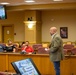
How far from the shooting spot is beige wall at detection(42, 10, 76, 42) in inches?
628

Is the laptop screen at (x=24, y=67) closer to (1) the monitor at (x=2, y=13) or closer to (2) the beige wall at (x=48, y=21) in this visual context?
(1) the monitor at (x=2, y=13)

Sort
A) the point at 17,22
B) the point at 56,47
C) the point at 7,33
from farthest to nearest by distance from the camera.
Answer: the point at 7,33 < the point at 17,22 < the point at 56,47

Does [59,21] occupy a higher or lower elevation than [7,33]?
higher

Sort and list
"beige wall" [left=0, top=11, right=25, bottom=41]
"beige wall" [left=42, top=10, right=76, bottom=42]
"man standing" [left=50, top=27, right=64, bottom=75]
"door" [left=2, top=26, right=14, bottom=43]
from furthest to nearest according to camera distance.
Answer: "door" [left=2, top=26, right=14, bottom=43], "beige wall" [left=0, top=11, right=25, bottom=41], "beige wall" [left=42, top=10, right=76, bottom=42], "man standing" [left=50, top=27, right=64, bottom=75]

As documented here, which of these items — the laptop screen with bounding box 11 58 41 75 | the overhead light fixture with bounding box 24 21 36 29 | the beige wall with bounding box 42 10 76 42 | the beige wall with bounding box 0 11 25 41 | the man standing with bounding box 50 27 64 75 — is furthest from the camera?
the beige wall with bounding box 0 11 25 41

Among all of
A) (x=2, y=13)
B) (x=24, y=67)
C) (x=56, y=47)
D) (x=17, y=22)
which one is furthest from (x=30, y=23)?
(x=24, y=67)

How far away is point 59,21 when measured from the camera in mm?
16281

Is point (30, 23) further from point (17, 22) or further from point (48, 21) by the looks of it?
point (17, 22)

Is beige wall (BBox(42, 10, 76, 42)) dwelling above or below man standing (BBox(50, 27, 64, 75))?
above

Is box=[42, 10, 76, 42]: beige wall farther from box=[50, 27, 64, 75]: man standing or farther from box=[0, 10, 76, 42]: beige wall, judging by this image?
box=[50, 27, 64, 75]: man standing

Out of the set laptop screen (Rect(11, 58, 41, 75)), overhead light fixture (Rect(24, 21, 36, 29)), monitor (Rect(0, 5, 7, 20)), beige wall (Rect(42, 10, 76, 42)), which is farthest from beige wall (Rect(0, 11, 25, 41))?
laptop screen (Rect(11, 58, 41, 75))

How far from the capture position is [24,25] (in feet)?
54.1

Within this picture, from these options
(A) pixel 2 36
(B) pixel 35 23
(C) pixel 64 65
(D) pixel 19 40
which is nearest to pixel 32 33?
(B) pixel 35 23

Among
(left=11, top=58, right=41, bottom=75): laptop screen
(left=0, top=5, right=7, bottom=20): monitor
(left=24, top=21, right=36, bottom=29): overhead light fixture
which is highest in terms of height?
(left=0, top=5, right=7, bottom=20): monitor
